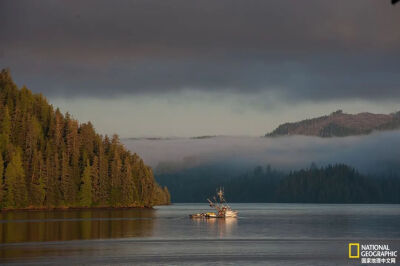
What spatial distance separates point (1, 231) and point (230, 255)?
4989cm

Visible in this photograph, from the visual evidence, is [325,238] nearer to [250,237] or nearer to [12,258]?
[250,237]

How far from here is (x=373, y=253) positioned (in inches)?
A: 3238

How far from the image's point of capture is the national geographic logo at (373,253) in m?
72.8

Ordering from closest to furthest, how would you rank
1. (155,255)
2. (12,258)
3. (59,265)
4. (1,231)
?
1. (59,265)
2. (12,258)
3. (155,255)
4. (1,231)

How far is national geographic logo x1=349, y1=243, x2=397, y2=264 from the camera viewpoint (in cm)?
7277

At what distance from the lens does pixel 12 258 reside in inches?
2879

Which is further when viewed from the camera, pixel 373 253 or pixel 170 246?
pixel 170 246

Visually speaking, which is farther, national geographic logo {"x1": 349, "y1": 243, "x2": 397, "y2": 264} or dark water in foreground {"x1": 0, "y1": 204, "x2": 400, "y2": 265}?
dark water in foreground {"x1": 0, "y1": 204, "x2": 400, "y2": 265}

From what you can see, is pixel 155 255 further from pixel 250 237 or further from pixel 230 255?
pixel 250 237

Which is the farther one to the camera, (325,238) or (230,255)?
(325,238)

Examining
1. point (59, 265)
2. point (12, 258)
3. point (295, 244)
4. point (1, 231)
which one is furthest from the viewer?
point (1, 231)

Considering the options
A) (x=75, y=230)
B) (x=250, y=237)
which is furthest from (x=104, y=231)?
(x=250, y=237)

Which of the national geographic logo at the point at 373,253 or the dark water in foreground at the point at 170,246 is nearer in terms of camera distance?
the national geographic logo at the point at 373,253

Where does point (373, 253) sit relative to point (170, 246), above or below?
below
